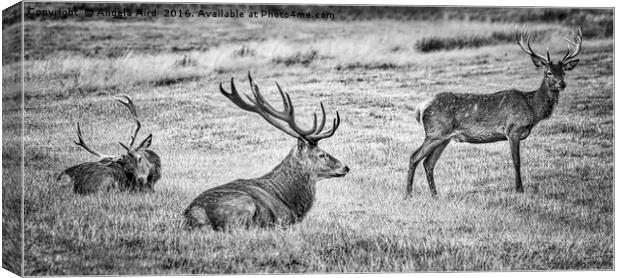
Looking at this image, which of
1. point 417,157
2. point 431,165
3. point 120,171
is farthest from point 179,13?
point 431,165

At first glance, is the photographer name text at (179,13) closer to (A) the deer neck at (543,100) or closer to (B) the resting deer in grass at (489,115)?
(B) the resting deer in grass at (489,115)

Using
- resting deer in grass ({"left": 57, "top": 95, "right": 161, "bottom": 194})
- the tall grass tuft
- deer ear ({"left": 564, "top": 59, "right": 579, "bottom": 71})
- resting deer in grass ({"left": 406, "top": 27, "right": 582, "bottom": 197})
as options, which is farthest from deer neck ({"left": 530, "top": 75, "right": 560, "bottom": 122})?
resting deer in grass ({"left": 57, "top": 95, "right": 161, "bottom": 194})

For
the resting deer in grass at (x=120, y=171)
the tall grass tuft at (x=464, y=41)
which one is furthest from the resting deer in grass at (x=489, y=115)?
the resting deer in grass at (x=120, y=171)

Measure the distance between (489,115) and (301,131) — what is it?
200cm

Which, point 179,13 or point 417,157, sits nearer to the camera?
point 179,13

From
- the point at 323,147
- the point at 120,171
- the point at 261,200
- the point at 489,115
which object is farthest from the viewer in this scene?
the point at 489,115

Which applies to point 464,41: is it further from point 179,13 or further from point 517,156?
point 179,13

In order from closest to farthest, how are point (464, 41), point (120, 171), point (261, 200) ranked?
1. point (261, 200)
2. point (120, 171)
3. point (464, 41)

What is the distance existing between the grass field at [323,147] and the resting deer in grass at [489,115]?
8 centimetres

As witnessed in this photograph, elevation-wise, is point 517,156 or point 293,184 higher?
point 517,156

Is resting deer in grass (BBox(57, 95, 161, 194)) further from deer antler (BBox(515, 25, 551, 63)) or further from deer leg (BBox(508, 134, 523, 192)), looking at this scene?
deer antler (BBox(515, 25, 551, 63))

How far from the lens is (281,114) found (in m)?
12.6

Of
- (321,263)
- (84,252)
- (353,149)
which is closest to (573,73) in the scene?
(353,149)

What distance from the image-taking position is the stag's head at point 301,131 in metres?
12.4
